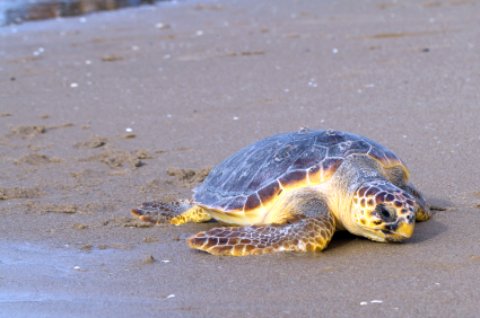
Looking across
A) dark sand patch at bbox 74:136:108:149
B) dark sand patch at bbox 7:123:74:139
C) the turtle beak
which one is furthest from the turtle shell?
dark sand patch at bbox 7:123:74:139

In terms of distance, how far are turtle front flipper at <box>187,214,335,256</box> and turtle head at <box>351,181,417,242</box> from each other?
0.18m

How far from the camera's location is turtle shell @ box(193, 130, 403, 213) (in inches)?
168

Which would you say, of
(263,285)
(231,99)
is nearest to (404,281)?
(263,285)

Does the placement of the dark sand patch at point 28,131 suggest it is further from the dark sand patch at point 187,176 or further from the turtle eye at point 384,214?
the turtle eye at point 384,214

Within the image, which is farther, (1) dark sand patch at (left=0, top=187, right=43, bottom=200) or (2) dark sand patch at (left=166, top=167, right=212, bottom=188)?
(2) dark sand patch at (left=166, top=167, right=212, bottom=188)

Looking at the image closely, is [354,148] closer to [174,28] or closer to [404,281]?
[404,281]

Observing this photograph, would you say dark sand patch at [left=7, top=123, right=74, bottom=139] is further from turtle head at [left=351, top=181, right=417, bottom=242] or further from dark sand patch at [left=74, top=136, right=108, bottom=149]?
turtle head at [left=351, top=181, right=417, bottom=242]

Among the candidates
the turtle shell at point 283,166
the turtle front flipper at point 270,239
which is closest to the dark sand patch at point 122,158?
the turtle shell at point 283,166

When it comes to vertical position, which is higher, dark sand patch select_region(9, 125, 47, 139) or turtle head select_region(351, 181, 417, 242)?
turtle head select_region(351, 181, 417, 242)

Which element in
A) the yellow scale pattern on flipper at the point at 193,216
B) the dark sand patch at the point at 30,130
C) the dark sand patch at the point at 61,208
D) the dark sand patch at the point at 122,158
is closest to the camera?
the yellow scale pattern on flipper at the point at 193,216

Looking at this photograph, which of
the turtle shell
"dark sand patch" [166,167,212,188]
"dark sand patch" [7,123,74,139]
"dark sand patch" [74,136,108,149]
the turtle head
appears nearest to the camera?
the turtle head

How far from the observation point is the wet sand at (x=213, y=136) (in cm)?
353

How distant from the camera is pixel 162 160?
595 cm

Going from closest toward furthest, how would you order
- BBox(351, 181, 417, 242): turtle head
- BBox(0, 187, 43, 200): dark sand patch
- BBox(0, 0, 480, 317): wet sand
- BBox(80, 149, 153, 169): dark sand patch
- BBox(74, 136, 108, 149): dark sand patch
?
1. BBox(0, 0, 480, 317): wet sand
2. BBox(351, 181, 417, 242): turtle head
3. BBox(0, 187, 43, 200): dark sand patch
4. BBox(80, 149, 153, 169): dark sand patch
5. BBox(74, 136, 108, 149): dark sand patch
